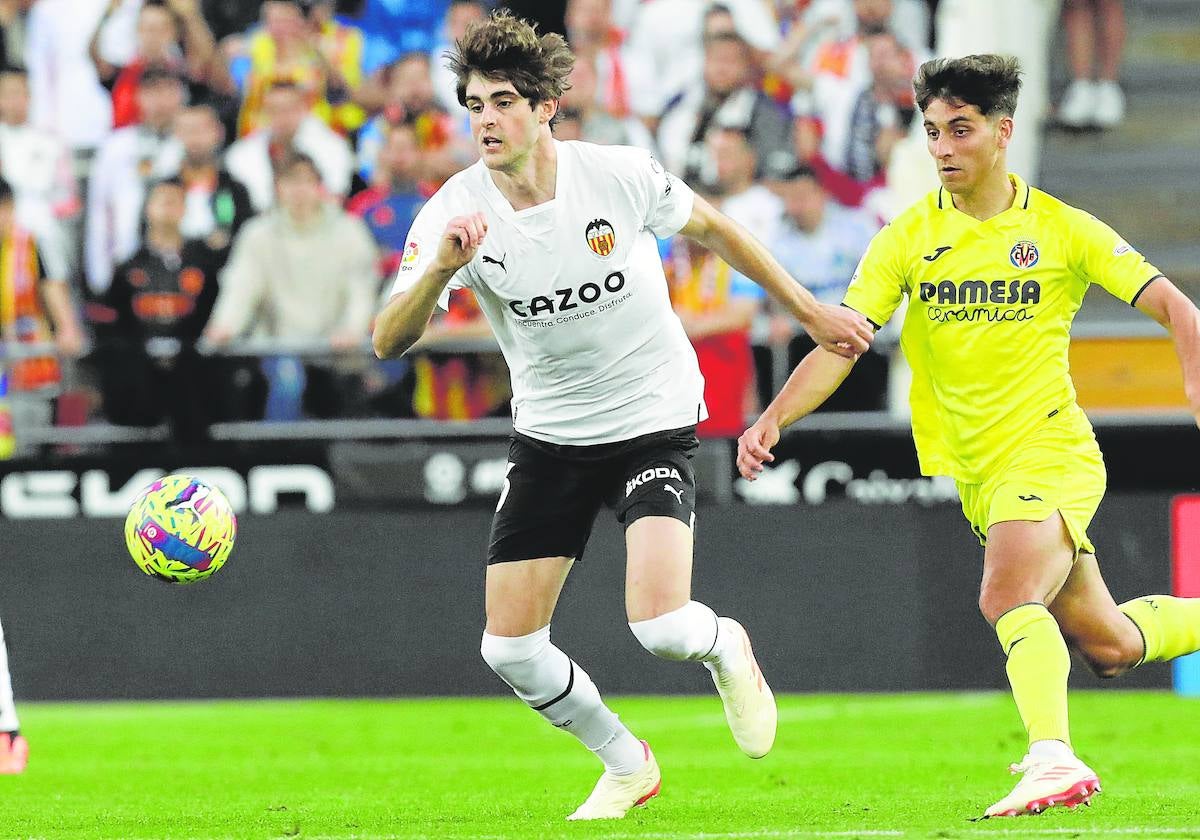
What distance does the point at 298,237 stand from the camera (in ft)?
43.0

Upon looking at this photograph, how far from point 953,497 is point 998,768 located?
4.05m

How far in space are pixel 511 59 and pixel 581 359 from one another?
1.04 meters

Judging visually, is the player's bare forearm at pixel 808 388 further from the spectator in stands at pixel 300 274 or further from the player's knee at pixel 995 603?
the spectator in stands at pixel 300 274

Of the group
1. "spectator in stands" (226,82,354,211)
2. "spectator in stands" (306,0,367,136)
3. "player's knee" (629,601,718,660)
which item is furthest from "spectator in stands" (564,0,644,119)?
"player's knee" (629,601,718,660)

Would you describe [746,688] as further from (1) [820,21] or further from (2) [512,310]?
(1) [820,21]

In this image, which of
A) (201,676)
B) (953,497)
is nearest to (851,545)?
(953,497)

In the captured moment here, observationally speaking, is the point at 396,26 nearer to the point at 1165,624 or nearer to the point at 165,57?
the point at 165,57

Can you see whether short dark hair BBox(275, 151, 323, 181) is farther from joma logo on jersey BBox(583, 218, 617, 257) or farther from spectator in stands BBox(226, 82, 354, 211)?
joma logo on jersey BBox(583, 218, 617, 257)

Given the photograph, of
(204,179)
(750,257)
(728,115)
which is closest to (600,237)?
(750,257)

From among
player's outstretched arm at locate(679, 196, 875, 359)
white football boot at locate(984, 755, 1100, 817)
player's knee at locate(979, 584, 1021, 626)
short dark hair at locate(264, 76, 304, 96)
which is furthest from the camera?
short dark hair at locate(264, 76, 304, 96)

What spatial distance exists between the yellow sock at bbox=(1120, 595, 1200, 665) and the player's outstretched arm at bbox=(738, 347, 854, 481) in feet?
4.41

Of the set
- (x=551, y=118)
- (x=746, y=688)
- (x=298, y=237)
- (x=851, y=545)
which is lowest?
(x=851, y=545)

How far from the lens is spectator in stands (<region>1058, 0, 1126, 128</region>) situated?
1476cm

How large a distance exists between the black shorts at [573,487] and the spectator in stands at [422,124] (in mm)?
7011
